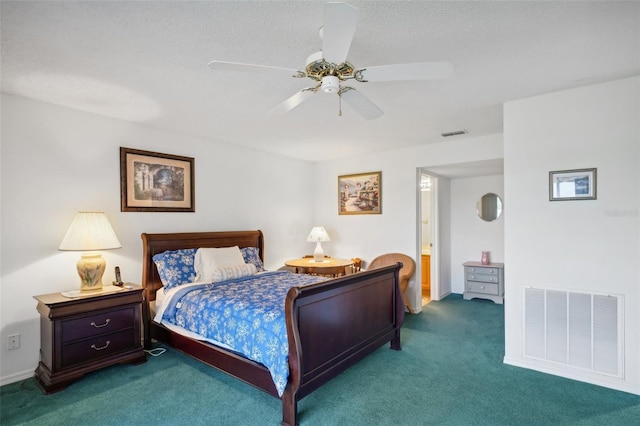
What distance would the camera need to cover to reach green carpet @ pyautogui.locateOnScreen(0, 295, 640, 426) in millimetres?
2262

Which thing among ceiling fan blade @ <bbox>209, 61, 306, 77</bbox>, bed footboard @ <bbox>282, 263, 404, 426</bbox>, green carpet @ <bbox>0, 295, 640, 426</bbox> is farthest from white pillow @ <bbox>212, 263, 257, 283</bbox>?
ceiling fan blade @ <bbox>209, 61, 306, 77</bbox>

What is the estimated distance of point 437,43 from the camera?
2012mm

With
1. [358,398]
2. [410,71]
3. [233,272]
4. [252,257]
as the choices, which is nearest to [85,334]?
[233,272]

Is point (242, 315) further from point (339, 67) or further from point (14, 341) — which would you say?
point (14, 341)

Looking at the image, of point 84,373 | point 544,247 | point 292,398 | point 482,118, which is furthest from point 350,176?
point 84,373

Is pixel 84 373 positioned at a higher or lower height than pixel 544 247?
lower

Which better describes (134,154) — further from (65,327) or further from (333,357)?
(333,357)

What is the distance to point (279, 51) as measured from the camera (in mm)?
2100

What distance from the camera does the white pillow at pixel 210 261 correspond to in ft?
11.8

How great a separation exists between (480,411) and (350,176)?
12.3 feet

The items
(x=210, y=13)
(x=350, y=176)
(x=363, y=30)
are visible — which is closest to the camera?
(x=210, y=13)

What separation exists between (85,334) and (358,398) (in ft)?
7.68

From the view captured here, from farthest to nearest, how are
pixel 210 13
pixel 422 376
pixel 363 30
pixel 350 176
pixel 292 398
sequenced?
pixel 350 176 → pixel 422 376 → pixel 292 398 → pixel 363 30 → pixel 210 13

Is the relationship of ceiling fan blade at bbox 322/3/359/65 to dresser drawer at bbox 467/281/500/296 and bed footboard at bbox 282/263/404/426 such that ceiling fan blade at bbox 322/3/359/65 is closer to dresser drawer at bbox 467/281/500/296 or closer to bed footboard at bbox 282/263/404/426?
bed footboard at bbox 282/263/404/426
